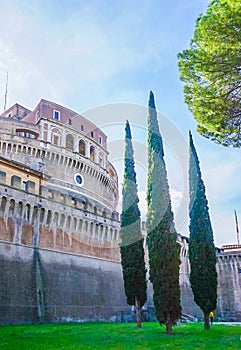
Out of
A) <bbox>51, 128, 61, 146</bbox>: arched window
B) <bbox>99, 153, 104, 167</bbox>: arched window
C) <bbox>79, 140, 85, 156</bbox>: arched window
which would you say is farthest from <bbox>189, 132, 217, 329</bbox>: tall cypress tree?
<bbox>99, 153, 104, 167</bbox>: arched window

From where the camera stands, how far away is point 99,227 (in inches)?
1082

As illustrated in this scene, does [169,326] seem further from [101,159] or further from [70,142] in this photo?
[101,159]

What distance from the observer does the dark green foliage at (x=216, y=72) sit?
1263 centimetres

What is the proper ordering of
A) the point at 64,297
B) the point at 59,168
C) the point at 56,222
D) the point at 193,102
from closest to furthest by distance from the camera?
the point at 193,102, the point at 64,297, the point at 56,222, the point at 59,168

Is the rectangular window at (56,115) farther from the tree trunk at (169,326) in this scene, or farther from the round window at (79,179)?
the tree trunk at (169,326)

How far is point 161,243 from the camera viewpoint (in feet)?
55.9

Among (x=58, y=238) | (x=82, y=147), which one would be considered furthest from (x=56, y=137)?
(x=58, y=238)

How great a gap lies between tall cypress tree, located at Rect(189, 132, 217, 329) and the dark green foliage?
6.84 meters

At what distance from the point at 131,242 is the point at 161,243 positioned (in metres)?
4.05

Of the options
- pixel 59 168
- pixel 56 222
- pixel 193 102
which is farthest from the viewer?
pixel 59 168

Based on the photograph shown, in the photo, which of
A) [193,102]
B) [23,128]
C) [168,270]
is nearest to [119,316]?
[168,270]

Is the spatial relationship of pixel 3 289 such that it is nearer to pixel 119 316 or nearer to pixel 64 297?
pixel 64 297

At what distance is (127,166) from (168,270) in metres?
7.41

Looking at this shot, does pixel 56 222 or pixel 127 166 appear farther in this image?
pixel 56 222
